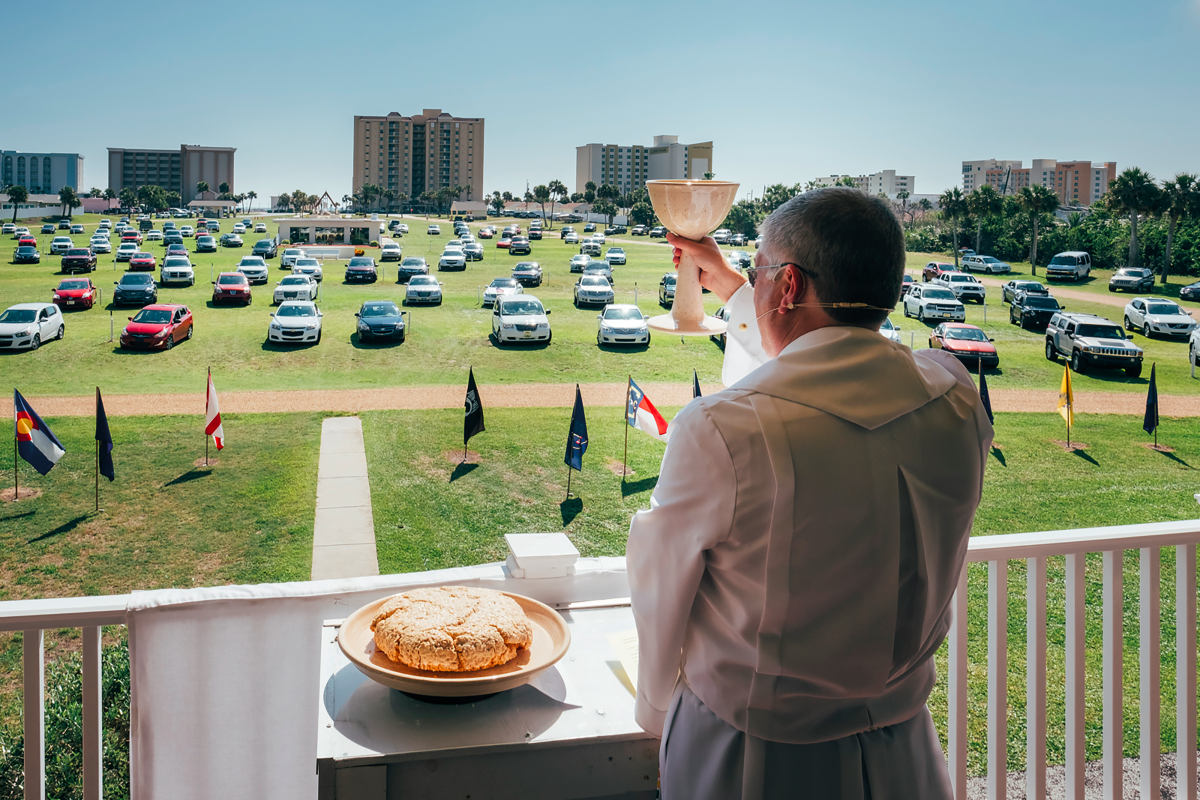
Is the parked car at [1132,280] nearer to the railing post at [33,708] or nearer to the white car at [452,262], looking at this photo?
the white car at [452,262]

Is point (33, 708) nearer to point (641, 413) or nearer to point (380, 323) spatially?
point (641, 413)

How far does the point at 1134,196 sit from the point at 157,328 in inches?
1449

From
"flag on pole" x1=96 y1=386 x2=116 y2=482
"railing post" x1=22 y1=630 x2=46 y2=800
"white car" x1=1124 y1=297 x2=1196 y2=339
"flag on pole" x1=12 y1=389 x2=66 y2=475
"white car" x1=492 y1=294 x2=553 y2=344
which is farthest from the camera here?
"white car" x1=1124 y1=297 x2=1196 y2=339

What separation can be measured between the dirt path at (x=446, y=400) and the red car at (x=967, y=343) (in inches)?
43.6

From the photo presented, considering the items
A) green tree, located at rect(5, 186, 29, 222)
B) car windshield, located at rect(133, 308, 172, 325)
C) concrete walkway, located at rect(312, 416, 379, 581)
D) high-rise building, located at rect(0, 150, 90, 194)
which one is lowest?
concrete walkway, located at rect(312, 416, 379, 581)

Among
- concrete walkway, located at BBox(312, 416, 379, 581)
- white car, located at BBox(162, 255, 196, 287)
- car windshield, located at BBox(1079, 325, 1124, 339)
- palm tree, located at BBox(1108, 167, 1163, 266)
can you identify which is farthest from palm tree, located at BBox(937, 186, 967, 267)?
concrete walkway, located at BBox(312, 416, 379, 581)

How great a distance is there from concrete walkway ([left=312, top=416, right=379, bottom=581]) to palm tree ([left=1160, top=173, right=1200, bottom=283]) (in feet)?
111

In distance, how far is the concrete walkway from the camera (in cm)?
933

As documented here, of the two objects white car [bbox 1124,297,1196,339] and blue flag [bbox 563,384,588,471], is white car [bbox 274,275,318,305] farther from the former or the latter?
white car [bbox 1124,297,1196,339]

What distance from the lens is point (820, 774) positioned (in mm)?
1040

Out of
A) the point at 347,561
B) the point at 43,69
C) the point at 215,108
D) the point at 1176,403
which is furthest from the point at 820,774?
the point at 215,108

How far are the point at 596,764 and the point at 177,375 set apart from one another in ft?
65.9

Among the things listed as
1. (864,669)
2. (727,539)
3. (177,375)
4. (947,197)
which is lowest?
(177,375)

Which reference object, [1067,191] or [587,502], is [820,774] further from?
[1067,191]
